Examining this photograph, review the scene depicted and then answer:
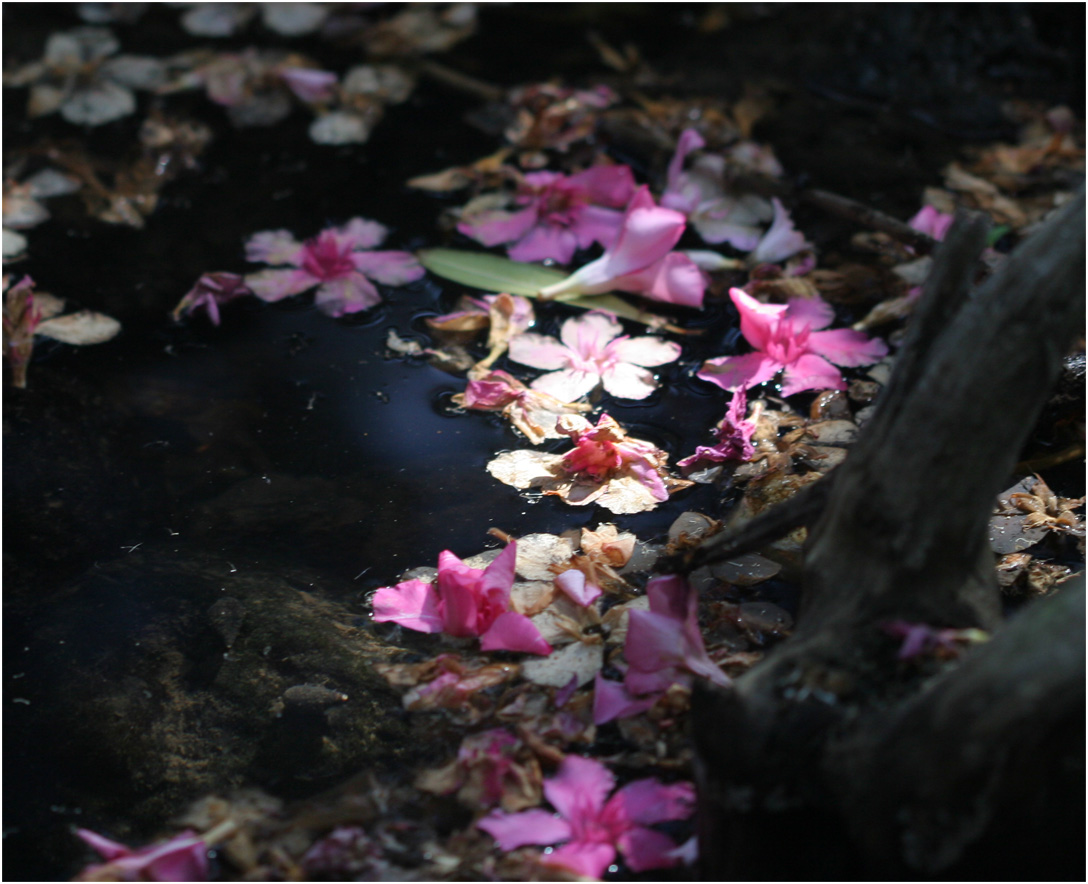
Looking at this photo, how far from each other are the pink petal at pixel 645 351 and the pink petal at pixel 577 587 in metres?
0.47

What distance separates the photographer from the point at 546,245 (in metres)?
1.68

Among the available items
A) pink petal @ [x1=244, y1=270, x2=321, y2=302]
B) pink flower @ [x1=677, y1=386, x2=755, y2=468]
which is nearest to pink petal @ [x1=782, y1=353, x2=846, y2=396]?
pink flower @ [x1=677, y1=386, x2=755, y2=468]

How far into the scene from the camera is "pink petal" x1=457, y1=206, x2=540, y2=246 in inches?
67.7

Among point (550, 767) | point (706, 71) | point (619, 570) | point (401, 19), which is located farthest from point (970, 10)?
point (550, 767)

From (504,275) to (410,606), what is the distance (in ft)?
2.41

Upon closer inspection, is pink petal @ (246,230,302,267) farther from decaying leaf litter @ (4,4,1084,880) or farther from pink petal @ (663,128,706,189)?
pink petal @ (663,128,706,189)

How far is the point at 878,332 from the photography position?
1528mm

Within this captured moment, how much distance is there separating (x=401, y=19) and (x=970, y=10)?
144 cm

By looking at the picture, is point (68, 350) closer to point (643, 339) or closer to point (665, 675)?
point (643, 339)

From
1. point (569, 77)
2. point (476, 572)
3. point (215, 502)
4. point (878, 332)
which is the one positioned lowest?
point (215, 502)

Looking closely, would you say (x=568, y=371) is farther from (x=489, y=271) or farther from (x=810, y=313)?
(x=810, y=313)

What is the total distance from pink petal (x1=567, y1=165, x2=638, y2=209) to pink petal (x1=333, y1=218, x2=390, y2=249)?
38 centimetres

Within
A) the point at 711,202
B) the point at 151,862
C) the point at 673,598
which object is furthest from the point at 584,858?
the point at 711,202

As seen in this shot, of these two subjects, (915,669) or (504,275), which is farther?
(504,275)
